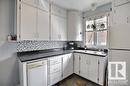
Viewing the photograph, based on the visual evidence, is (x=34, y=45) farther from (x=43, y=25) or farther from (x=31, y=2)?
(x=31, y=2)

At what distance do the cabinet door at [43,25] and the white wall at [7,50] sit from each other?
63 centimetres

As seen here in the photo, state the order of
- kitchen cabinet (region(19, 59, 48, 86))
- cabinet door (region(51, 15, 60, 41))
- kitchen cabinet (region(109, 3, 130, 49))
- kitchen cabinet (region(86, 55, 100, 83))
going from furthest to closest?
1. cabinet door (region(51, 15, 60, 41))
2. kitchen cabinet (region(86, 55, 100, 83))
3. kitchen cabinet (region(19, 59, 48, 86))
4. kitchen cabinet (region(109, 3, 130, 49))

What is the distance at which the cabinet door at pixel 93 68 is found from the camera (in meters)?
2.55

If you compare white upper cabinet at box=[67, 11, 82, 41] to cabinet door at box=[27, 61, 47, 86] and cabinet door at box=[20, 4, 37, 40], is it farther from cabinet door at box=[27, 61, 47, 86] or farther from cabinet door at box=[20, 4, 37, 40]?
cabinet door at box=[27, 61, 47, 86]

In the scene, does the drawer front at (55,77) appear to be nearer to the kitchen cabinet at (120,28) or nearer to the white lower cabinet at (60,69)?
the white lower cabinet at (60,69)

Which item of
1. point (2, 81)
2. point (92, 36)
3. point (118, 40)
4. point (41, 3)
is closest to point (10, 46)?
point (2, 81)

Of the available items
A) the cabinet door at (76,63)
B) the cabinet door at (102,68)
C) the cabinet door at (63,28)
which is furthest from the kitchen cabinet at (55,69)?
the cabinet door at (102,68)

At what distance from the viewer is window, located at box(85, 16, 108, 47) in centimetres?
312

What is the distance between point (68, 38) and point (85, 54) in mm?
1014

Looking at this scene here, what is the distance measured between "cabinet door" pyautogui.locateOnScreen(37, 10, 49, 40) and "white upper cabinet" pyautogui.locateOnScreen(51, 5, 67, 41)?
22cm

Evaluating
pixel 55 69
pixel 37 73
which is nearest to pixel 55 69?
pixel 55 69

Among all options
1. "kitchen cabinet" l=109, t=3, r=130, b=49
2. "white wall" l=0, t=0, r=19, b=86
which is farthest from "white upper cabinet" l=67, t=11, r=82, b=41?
"white wall" l=0, t=0, r=19, b=86

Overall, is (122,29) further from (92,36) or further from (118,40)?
(92,36)

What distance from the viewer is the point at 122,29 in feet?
4.90
